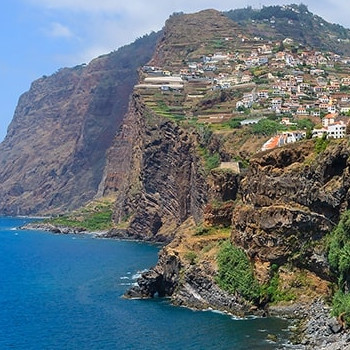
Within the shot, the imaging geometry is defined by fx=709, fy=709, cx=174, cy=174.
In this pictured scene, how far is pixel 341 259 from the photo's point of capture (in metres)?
53.5

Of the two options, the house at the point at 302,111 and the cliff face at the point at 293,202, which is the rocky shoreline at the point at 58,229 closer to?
the house at the point at 302,111

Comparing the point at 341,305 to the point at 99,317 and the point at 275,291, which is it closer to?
the point at 275,291

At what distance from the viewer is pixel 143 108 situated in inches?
5595

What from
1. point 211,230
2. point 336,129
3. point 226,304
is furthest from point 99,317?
point 336,129

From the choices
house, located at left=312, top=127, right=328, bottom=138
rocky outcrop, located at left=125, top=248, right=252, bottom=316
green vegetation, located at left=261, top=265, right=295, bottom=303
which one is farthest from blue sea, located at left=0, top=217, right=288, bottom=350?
house, located at left=312, top=127, right=328, bottom=138

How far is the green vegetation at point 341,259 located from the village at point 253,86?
29.1 metres

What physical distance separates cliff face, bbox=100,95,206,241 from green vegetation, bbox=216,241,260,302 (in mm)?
41458

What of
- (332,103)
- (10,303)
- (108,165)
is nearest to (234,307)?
(10,303)

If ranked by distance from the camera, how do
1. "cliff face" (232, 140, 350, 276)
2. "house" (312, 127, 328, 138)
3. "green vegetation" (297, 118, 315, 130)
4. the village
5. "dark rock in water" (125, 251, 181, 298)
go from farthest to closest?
the village → "green vegetation" (297, 118, 315, 130) → "house" (312, 127, 328, 138) → "dark rock in water" (125, 251, 181, 298) → "cliff face" (232, 140, 350, 276)

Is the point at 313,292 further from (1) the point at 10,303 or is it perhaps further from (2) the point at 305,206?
(1) the point at 10,303

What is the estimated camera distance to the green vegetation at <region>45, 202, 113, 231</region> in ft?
509

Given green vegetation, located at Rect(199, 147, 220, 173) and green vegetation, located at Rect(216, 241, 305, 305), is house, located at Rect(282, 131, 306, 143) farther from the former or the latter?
green vegetation, located at Rect(199, 147, 220, 173)

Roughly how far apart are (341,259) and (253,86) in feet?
263

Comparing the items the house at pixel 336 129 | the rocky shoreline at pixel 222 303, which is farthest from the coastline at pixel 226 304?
the house at pixel 336 129
